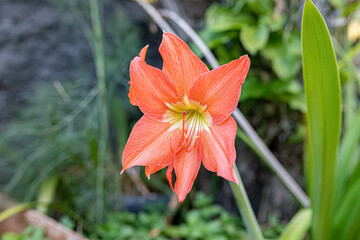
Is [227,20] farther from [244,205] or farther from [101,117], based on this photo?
[244,205]

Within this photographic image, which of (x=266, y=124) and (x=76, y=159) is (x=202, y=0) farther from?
(x=76, y=159)

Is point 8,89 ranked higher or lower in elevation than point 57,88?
higher

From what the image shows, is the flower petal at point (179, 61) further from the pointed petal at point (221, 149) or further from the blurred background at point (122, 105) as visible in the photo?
the blurred background at point (122, 105)

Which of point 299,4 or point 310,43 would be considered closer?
point 310,43

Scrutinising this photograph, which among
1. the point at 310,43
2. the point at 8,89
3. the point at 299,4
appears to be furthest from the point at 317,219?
the point at 8,89

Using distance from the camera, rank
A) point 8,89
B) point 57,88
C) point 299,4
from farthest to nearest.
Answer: point 8,89 → point 57,88 → point 299,4

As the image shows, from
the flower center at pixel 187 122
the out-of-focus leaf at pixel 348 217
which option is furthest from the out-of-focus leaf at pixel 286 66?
the flower center at pixel 187 122
